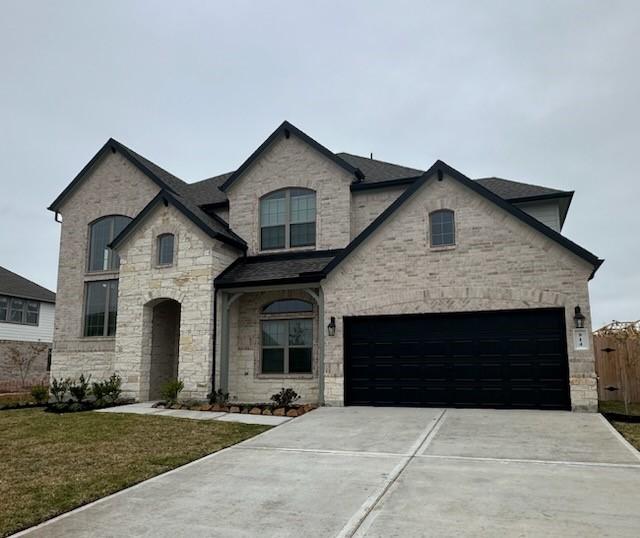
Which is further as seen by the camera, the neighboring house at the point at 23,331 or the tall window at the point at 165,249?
the neighboring house at the point at 23,331

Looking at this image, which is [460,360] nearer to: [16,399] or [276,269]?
[276,269]

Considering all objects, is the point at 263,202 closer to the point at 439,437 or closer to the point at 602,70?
the point at 439,437

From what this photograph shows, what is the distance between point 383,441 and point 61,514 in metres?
5.33

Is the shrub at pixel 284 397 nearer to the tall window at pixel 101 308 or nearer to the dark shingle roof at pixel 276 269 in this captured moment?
the dark shingle roof at pixel 276 269

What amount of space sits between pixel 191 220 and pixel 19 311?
20.5m

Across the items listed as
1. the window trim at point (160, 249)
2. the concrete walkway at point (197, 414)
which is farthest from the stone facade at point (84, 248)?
the concrete walkway at point (197, 414)

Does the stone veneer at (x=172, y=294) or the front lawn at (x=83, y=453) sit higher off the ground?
the stone veneer at (x=172, y=294)

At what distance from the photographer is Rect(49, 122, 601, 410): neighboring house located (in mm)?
12555

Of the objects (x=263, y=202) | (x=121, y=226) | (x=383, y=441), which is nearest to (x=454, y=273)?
(x=383, y=441)

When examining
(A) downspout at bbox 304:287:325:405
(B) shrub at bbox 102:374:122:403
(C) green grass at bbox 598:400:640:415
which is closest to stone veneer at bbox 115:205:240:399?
(B) shrub at bbox 102:374:122:403

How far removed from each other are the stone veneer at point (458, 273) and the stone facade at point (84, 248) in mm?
8886

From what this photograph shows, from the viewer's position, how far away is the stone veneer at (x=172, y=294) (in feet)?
50.0

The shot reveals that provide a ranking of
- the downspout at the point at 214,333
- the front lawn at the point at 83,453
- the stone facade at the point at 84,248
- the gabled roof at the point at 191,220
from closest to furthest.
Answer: the front lawn at the point at 83,453, the downspout at the point at 214,333, the gabled roof at the point at 191,220, the stone facade at the point at 84,248

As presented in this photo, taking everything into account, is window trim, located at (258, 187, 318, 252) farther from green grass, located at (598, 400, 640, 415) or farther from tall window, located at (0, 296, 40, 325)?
tall window, located at (0, 296, 40, 325)
